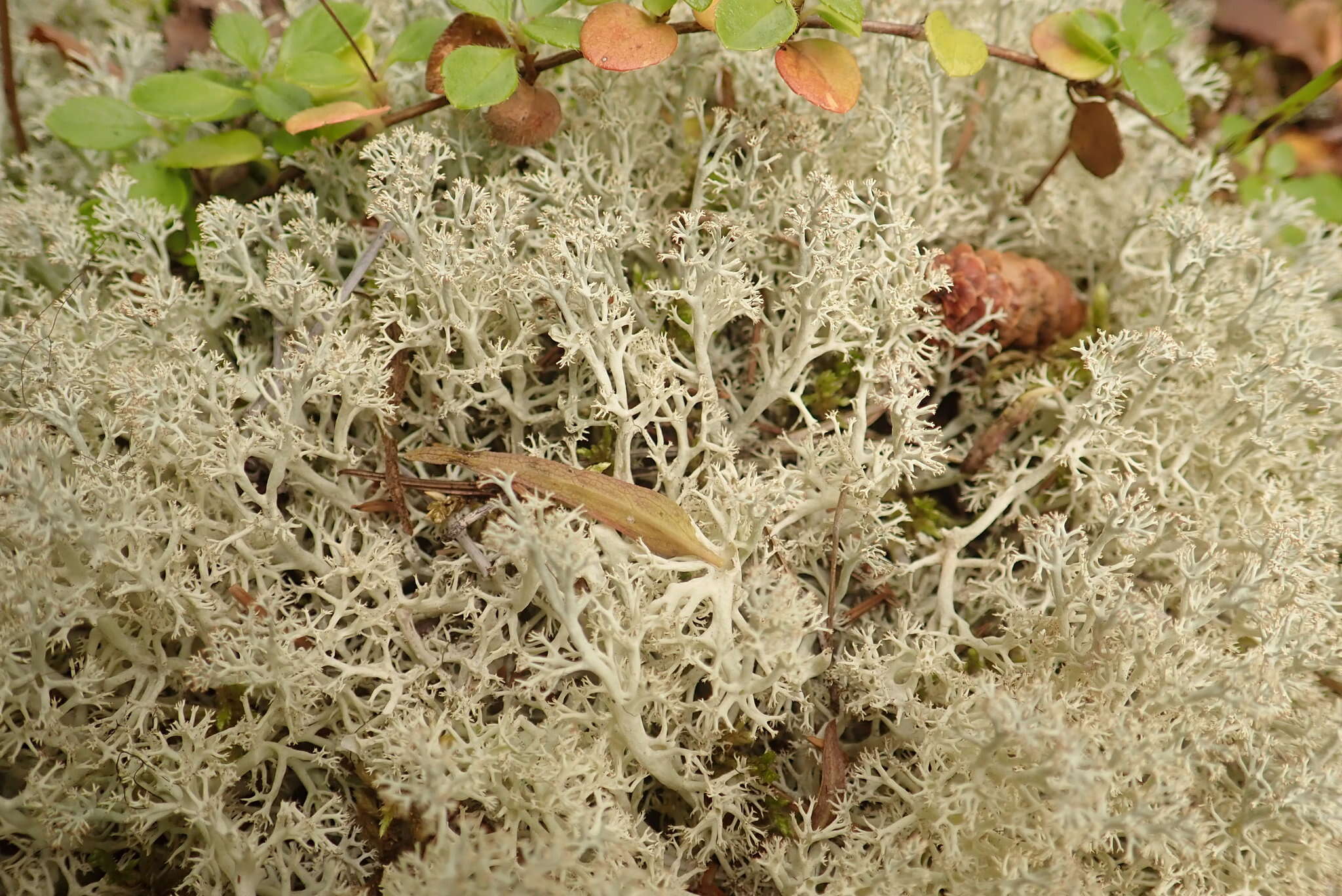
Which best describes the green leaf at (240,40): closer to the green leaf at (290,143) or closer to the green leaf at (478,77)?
the green leaf at (290,143)

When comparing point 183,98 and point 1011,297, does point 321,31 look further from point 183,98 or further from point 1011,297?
point 1011,297

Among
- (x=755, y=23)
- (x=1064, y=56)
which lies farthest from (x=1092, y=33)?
(x=755, y=23)

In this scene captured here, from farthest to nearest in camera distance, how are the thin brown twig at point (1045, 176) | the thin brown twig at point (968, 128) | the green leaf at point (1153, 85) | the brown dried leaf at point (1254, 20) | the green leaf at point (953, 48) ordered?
1. the brown dried leaf at point (1254, 20)
2. the thin brown twig at point (968, 128)
3. the thin brown twig at point (1045, 176)
4. the green leaf at point (1153, 85)
5. the green leaf at point (953, 48)

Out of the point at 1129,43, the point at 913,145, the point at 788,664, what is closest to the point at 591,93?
the point at 913,145

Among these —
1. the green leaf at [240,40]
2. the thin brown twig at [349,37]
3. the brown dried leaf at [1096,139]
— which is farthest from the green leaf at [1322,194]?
the green leaf at [240,40]

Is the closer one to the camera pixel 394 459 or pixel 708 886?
pixel 708 886

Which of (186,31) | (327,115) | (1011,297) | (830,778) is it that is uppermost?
(327,115)

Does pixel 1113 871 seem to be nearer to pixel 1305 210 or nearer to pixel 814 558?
pixel 814 558

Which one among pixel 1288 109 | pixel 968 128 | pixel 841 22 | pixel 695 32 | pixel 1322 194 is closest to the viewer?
pixel 841 22
